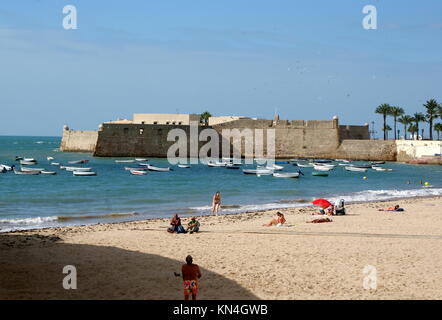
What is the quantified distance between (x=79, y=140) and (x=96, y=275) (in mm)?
93912

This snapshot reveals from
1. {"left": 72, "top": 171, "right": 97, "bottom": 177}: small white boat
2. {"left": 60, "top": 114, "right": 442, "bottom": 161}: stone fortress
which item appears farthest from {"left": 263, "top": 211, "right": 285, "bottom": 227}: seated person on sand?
{"left": 60, "top": 114, "right": 442, "bottom": 161}: stone fortress

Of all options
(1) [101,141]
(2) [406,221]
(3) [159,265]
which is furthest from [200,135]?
(3) [159,265]

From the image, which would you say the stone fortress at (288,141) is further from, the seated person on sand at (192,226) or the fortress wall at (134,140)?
the seated person on sand at (192,226)

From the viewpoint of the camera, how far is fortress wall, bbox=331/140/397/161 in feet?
285

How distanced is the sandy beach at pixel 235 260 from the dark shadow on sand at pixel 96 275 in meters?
0.02

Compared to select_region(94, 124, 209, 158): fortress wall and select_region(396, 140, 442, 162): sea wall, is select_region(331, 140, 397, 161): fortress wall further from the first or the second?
select_region(94, 124, 209, 158): fortress wall

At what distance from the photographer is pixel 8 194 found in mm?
40625

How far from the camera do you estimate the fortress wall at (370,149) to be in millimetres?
86750

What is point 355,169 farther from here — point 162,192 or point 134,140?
point 134,140

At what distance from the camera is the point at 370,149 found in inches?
3430

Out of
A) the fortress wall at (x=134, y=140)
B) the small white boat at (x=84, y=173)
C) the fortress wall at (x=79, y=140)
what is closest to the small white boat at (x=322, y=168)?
the fortress wall at (x=134, y=140)

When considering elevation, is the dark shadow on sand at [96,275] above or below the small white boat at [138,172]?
above

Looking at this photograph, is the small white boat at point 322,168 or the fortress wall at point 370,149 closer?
the small white boat at point 322,168

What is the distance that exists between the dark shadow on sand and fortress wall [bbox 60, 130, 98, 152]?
281 ft
